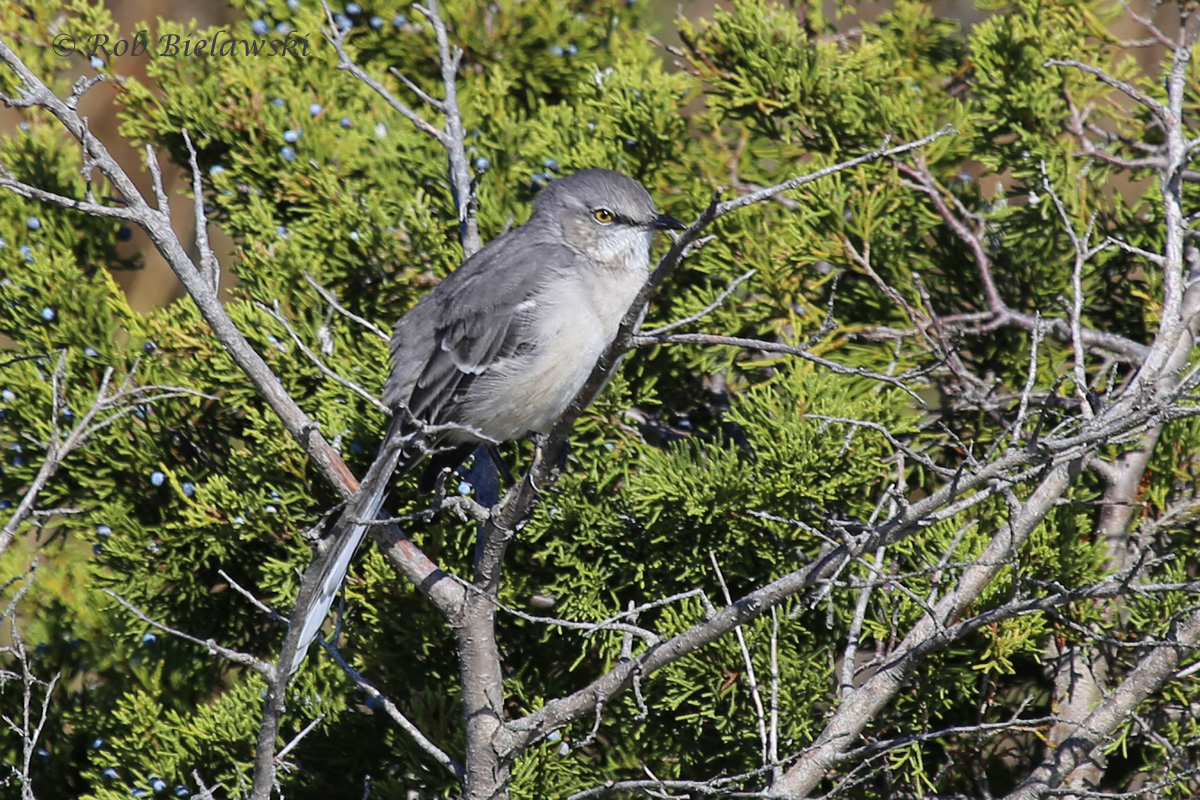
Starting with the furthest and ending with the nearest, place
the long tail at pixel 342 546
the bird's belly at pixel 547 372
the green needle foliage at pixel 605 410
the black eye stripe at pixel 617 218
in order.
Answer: the black eye stripe at pixel 617 218 → the bird's belly at pixel 547 372 → the green needle foliage at pixel 605 410 → the long tail at pixel 342 546

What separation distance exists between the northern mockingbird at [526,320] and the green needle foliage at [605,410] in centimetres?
17

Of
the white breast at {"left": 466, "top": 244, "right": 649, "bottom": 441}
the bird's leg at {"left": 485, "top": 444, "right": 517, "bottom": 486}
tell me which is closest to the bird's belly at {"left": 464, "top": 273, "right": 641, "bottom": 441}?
the white breast at {"left": 466, "top": 244, "right": 649, "bottom": 441}

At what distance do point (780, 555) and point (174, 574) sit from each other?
1864 mm

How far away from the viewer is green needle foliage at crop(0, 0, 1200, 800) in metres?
3.08

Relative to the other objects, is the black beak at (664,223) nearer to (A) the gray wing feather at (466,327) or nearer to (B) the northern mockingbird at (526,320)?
(B) the northern mockingbird at (526,320)

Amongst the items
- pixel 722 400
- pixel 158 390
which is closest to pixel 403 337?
pixel 158 390

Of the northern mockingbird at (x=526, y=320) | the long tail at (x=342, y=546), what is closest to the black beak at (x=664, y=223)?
the northern mockingbird at (x=526, y=320)

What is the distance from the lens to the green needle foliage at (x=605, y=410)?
10.1 feet

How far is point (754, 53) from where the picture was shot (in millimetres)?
3865

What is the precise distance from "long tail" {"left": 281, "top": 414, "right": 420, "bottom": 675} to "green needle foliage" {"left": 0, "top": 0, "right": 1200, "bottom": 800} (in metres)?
0.31

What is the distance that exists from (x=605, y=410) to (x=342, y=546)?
92 centimetres

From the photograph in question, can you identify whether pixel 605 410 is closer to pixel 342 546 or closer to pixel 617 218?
pixel 617 218

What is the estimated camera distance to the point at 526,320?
11.1 feet

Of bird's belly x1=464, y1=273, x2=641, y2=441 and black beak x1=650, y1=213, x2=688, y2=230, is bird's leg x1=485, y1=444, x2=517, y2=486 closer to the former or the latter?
bird's belly x1=464, y1=273, x2=641, y2=441
